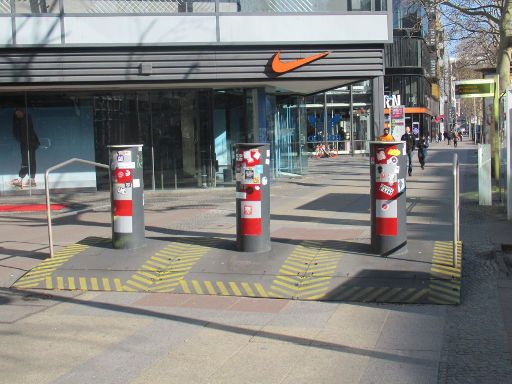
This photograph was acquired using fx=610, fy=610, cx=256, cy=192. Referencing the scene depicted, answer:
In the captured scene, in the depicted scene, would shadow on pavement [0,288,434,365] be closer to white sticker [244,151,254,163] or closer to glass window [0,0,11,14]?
white sticker [244,151,254,163]

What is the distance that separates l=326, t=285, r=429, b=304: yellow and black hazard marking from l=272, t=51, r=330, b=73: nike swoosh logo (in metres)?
10.2

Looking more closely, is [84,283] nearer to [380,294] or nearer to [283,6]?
[380,294]

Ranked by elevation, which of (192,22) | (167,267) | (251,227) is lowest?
(167,267)

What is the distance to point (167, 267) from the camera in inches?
327

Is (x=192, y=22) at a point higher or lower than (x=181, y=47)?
higher

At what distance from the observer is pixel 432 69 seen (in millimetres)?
73375

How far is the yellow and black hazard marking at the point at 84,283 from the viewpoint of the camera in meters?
7.80

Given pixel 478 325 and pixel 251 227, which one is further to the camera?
pixel 251 227

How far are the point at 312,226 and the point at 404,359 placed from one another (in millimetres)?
6269

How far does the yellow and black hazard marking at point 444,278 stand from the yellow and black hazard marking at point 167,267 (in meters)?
3.13

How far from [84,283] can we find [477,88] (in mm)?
10477

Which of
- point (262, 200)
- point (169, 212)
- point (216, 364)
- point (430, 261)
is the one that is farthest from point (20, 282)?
point (169, 212)

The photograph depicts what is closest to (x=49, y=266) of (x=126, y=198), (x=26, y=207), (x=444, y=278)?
(x=126, y=198)

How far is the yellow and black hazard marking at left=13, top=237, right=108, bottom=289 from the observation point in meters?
8.04
